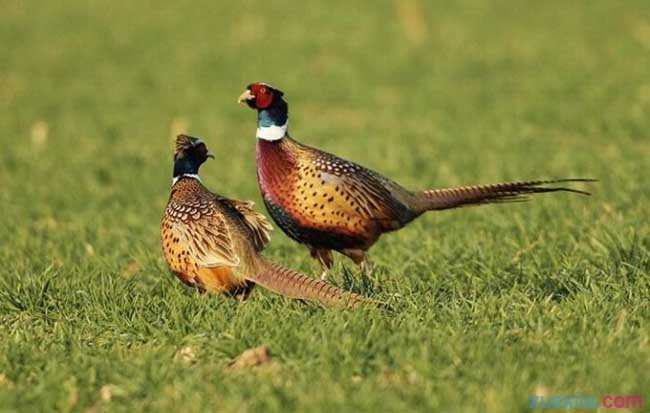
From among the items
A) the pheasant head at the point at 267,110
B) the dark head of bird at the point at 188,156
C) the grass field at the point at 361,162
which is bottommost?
the grass field at the point at 361,162

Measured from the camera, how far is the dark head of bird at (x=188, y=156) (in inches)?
227

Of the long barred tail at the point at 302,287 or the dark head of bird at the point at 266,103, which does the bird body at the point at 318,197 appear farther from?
the long barred tail at the point at 302,287

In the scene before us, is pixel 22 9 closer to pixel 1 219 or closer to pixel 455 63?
pixel 455 63

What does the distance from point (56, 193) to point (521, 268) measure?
4780mm

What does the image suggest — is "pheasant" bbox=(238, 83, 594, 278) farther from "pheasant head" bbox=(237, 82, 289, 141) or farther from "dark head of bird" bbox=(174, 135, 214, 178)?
"dark head of bird" bbox=(174, 135, 214, 178)

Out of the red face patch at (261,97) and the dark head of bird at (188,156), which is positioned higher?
the red face patch at (261,97)

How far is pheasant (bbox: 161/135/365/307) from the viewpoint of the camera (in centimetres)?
505

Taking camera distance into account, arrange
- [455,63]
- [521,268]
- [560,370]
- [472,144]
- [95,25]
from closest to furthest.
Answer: [560,370] < [521,268] < [472,144] < [455,63] < [95,25]

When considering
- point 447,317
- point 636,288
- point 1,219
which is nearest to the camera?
point 447,317

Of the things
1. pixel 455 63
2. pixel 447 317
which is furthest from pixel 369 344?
pixel 455 63

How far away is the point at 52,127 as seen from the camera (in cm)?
1245

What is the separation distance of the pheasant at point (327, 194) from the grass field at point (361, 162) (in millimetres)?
273

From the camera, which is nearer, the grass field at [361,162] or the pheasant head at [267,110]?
the grass field at [361,162]

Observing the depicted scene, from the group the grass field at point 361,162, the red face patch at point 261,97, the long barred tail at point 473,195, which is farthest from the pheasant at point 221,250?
the long barred tail at point 473,195
